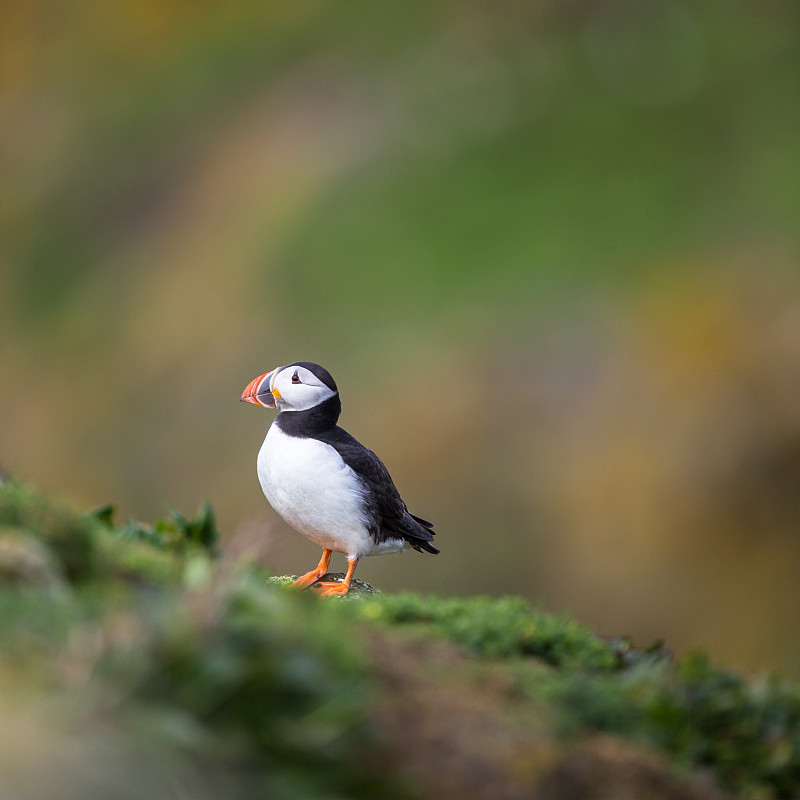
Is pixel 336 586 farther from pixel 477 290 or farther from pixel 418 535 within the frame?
pixel 477 290

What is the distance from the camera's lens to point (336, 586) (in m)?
7.52

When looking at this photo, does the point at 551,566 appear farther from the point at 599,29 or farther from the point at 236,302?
the point at 599,29

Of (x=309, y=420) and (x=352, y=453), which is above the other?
(x=309, y=420)

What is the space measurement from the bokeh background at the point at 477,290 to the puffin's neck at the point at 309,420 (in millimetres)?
6087

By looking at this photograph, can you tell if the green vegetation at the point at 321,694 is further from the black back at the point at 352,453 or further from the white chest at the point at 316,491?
the black back at the point at 352,453

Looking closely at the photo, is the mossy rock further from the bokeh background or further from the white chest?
the bokeh background

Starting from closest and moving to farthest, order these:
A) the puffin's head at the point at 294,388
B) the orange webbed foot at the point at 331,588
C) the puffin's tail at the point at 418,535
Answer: the orange webbed foot at the point at 331,588
the puffin's head at the point at 294,388
the puffin's tail at the point at 418,535

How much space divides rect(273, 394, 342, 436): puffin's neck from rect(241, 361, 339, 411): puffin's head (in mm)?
34

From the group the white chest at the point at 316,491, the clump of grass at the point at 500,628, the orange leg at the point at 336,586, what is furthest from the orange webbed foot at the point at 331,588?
the clump of grass at the point at 500,628

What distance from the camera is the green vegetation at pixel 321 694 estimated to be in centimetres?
371

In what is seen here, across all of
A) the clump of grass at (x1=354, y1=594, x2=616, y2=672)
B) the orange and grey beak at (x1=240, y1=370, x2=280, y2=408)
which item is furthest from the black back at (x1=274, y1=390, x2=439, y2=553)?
the clump of grass at (x1=354, y1=594, x2=616, y2=672)

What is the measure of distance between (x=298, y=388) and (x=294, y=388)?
0.03 meters

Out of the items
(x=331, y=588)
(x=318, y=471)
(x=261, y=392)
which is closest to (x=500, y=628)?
(x=331, y=588)

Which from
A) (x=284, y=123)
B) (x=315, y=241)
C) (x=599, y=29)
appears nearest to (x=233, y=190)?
(x=284, y=123)
